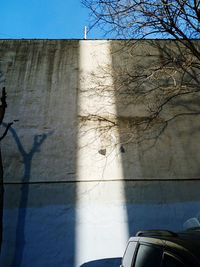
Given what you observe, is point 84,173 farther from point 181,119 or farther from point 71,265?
point 181,119

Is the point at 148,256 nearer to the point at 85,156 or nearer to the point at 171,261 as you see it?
the point at 171,261

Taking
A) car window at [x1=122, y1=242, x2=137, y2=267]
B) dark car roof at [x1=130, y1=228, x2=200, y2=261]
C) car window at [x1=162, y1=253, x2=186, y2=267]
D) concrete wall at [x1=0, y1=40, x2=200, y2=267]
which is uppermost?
concrete wall at [x1=0, y1=40, x2=200, y2=267]

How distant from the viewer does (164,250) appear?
2.21m

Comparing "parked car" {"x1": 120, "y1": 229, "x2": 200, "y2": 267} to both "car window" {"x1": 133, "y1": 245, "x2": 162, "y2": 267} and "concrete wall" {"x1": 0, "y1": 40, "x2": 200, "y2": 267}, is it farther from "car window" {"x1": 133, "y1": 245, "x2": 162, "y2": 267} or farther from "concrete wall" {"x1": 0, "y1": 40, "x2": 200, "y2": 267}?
"concrete wall" {"x1": 0, "y1": 40, "x2": 200, "y2": 267}

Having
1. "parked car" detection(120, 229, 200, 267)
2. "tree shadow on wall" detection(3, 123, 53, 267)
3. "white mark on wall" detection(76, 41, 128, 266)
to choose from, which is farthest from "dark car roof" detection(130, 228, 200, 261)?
"tree shadow on wall" detection(3, 123, 53, 267)

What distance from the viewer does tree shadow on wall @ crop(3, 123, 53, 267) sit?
18.3ft

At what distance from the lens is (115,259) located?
215 inches

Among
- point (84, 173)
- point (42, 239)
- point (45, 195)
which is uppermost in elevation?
point (84, 173)

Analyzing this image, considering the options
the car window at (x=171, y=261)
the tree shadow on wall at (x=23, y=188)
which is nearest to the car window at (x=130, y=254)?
the car window at (x=171, y=261)

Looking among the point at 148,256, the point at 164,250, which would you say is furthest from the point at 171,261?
the point at 148,256

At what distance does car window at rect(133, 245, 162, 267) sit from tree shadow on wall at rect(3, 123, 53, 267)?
140 inches

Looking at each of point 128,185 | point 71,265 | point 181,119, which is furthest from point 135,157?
point 71,265

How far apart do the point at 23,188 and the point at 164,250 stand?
4708 mm

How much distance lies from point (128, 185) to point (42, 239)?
85.4 inches
